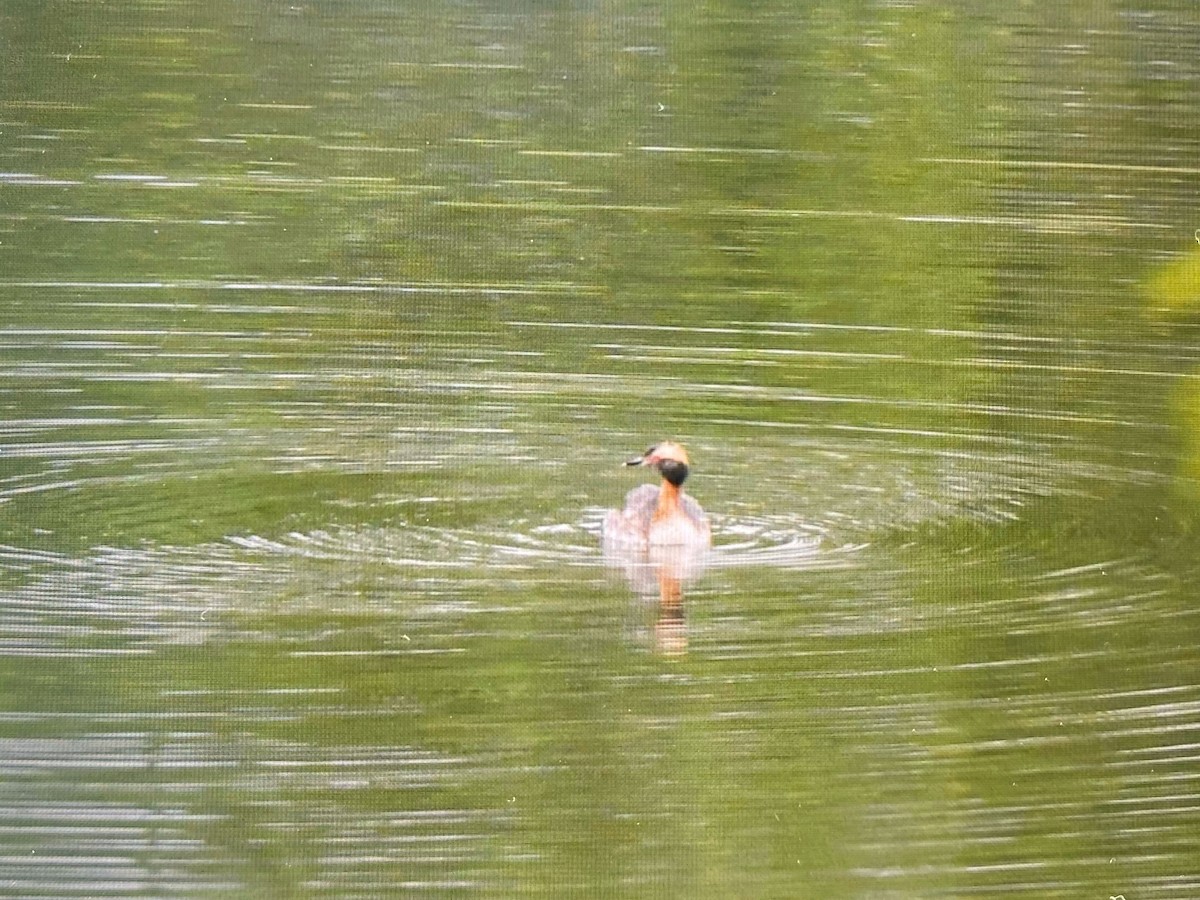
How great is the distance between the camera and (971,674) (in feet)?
17.1

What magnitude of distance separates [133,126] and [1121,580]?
4560 mm

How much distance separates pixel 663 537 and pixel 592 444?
0.99 m

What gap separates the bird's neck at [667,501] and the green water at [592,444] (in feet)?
0.62

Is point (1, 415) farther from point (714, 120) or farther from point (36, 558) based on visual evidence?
point (714, 120)

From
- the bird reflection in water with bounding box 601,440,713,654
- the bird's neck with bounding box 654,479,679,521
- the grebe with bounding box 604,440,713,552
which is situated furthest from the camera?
the bird's neck with bounding box 654,479,679,521

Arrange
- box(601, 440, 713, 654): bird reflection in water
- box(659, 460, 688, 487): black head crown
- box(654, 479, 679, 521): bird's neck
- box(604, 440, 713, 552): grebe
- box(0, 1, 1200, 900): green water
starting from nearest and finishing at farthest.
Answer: box(0, 1, 1200, 900): green water → box(601, 440, 713, 654): bird reflection in water → box(604, 440, 713, 552): grebe → box(654, 479, 679, 521): bird's neck → box(659, 460, 688, 487): black head crown

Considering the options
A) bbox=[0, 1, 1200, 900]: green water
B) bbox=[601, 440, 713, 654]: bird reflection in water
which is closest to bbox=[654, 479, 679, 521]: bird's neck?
bbox=[601, 440, 713, 654]: bird reflection in water

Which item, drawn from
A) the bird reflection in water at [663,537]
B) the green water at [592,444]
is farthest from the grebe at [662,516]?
the green water at [592,444]

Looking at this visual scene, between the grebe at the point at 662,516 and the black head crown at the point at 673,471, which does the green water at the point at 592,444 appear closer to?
the grebe at the point at 662,516

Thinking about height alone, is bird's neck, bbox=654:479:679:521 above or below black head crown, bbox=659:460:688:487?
below

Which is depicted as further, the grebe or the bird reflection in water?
the grebe

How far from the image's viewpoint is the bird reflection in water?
18.7 feet

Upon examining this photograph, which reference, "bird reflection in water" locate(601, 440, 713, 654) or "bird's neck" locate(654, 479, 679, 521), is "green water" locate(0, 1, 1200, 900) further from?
"bird's neck" locate(654, 479, 679, 521)

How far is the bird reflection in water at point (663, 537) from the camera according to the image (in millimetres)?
5695
